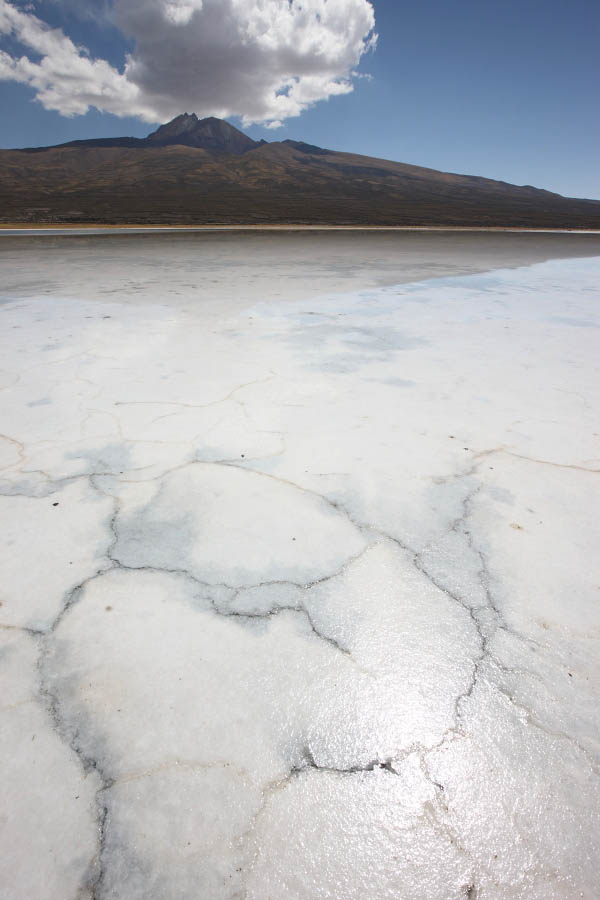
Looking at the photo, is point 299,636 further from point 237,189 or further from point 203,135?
point 203,135

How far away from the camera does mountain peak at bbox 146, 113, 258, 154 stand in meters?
110

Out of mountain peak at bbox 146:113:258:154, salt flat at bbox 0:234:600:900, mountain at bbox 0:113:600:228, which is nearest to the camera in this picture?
salt flat at bbox 0:234:600:900

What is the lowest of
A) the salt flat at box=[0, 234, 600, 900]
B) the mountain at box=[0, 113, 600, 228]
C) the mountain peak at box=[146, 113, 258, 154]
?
the salt flat at box=[0, 234, 600, 900]

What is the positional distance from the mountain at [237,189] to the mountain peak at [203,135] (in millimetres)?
309

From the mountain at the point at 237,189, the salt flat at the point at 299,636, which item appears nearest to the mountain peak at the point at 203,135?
the mountain at the point at 237,189

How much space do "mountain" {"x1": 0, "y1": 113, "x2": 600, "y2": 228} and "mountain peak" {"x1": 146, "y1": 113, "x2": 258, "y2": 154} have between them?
31 centimetres

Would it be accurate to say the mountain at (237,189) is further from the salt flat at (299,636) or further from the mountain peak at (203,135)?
the salt flat at (299,636)

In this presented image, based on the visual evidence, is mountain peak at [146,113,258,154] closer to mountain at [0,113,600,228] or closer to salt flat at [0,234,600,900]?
mountain at [0,113,600,228]

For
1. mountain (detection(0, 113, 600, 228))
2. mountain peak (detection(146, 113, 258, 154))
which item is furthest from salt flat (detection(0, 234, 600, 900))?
mountain peak (detection(146, 113, 258, 154))

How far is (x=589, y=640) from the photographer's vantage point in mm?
854

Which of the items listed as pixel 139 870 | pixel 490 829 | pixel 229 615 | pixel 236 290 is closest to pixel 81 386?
pixel 229 615

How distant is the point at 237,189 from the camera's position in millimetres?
40344

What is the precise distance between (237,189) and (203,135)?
91332 millimetres

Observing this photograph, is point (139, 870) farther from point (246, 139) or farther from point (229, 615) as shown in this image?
point (246, 139)
